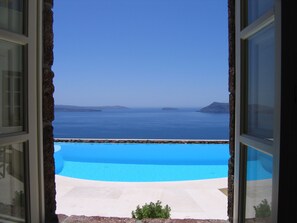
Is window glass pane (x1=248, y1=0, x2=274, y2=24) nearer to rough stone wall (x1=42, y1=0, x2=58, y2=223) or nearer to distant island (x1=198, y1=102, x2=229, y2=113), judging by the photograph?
rough stone wall (x1=42, y1=0, x2=58, y2=223)

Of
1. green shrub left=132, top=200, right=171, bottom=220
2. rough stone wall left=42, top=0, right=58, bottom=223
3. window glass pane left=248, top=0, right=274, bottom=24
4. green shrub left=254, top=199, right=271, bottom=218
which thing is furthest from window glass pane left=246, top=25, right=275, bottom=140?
green shrub left=132, top=200, right=171, bottom=220

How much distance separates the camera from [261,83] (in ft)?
4.23

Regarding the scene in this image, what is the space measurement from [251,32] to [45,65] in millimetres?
1115

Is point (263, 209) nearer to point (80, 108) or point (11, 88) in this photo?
point (11, 88)

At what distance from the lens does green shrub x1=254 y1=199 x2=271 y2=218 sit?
1196 millimetres

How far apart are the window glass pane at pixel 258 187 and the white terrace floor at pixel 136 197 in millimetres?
2625

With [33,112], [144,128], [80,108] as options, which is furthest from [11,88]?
[80,108]

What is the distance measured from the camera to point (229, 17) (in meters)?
1.83

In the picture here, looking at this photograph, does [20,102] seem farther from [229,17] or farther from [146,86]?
[146,86]

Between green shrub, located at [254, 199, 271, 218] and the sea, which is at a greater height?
green shrub, located at [254, 199, 271, 218]

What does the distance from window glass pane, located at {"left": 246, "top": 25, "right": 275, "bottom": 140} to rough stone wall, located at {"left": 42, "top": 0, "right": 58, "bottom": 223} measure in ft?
3.59

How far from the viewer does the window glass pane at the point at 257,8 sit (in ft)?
3.99

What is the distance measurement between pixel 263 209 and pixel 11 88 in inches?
Result: 49.3

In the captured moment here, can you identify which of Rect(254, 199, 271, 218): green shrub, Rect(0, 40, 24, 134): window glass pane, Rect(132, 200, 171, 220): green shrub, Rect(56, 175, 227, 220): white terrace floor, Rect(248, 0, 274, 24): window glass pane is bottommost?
Rect(56, 175, 227, 220): white terrace floor
